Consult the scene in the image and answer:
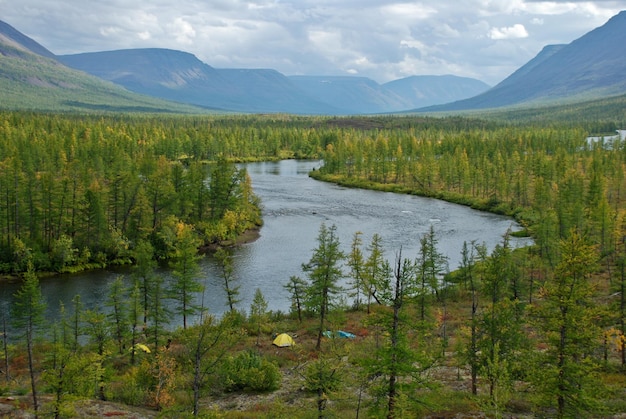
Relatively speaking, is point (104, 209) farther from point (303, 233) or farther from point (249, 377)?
point (249, 377)

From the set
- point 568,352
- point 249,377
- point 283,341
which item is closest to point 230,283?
point 283,341

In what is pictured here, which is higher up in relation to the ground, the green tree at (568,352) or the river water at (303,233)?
the green tree at (568,352)

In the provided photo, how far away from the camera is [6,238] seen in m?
71.5

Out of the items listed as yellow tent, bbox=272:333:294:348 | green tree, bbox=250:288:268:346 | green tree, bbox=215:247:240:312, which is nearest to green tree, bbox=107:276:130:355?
green tree, bbox=215:247:240:312

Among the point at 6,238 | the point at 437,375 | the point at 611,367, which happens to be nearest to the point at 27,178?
the point at 6,238

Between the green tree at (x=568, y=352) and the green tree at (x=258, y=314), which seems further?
the green tree at (x=258, y=314)

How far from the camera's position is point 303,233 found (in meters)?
92.5

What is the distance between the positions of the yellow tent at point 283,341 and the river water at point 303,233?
10.9 metres

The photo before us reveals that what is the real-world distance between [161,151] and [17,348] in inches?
5093

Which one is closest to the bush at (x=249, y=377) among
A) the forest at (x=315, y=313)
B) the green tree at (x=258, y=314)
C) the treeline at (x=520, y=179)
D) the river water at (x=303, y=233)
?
the forest at (x=315, y=313)

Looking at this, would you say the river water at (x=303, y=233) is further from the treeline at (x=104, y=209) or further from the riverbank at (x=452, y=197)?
the treeline at (x=104, y=209)

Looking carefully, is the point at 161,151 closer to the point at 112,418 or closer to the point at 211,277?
the point at 211,277

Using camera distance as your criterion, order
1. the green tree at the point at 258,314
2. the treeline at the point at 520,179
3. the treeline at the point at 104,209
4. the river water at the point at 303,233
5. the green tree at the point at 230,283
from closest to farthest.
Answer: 1. the green tree at the point at 258,314
2. the green tree at the point at 230,283
3. the river water at the point at 303,233
4. the treeline at the point at 104,209
5. the treeline at the point at 520,179

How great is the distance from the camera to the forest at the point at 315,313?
27.6 metres
